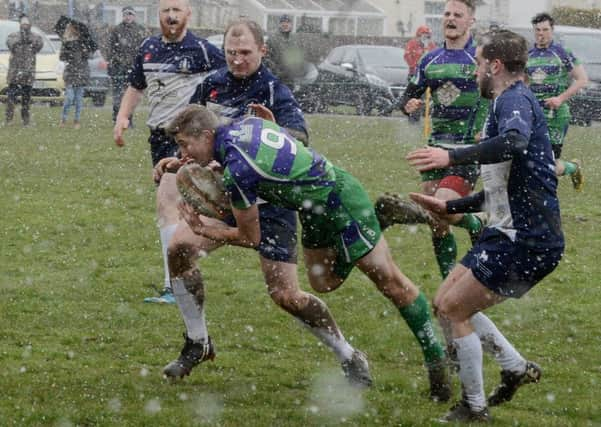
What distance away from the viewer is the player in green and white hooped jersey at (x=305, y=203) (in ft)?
17.5

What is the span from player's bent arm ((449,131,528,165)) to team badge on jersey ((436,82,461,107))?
2.60 m

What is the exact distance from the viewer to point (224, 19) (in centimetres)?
4638

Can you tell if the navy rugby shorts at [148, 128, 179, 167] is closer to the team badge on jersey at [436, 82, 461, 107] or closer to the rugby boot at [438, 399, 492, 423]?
the team badge on jersey at [436, 82, 461, 107]

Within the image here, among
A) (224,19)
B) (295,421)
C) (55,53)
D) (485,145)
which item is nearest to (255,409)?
(295,421)

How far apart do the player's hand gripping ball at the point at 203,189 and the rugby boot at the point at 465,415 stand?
4.67 ft

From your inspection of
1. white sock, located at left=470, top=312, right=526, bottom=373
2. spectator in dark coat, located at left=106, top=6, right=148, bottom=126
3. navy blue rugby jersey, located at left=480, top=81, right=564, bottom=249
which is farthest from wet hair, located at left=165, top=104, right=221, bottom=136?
spectator in dark coat, located at left=106, top=6, right=148, bottom=126

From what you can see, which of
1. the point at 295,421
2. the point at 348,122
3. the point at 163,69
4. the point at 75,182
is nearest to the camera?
the point at 295,421

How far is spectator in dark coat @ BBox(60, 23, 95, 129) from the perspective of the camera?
20.2m

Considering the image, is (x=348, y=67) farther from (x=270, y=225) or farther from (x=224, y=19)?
(x=224, y=19)

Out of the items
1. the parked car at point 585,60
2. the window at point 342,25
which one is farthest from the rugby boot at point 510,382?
the window at point 342,25

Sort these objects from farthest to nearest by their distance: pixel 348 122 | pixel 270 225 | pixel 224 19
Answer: pixel 224 19 < pixel 348 122 < pixel 270 225

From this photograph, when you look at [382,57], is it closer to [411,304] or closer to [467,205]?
[411,304]

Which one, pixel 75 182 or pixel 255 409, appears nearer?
pixel 255 409

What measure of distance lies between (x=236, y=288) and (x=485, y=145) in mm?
3600
